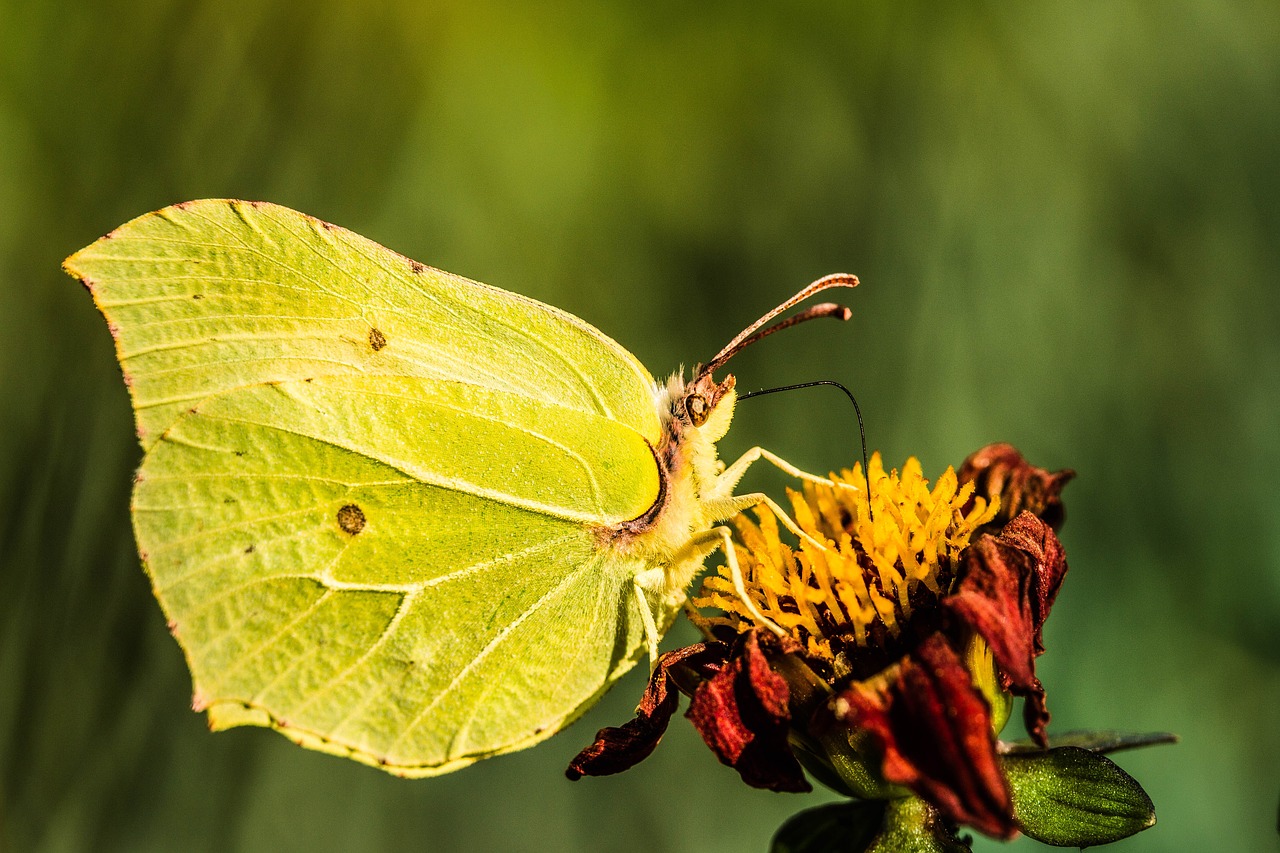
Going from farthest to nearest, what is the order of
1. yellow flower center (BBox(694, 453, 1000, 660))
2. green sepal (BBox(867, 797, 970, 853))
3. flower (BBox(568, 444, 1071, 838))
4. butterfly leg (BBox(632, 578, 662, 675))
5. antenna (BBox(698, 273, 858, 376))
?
antenna (BBox(698, 273, 858, 376)), butterfly leg (BBox(632, 578, 662, 675)), yellow flower center (BBox(694, 453, 1000, 660)), green sepal (BBox(867, 797, 970, 853)), flower (BBox(568, 444, 1071, 838))

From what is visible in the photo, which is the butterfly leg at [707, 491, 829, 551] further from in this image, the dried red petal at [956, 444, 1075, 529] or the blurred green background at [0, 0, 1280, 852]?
the blurred green background at [0, 0, 1280, 852]

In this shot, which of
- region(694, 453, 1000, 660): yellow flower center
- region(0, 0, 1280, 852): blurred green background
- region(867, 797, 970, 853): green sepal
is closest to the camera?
region(867, 797, 970, 853): green sepal

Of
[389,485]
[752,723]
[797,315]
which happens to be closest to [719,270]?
[797,315]

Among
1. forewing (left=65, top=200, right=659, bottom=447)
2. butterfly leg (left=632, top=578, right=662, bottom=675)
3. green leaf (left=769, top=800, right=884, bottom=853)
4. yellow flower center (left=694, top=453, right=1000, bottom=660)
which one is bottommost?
green leaf (left=769, top=800, right=884, bottom=853)

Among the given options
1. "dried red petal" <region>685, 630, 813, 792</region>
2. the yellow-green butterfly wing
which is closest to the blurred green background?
the yellow-green butterfly wing

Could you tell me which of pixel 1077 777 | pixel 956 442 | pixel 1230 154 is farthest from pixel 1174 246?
pixel 1077 777

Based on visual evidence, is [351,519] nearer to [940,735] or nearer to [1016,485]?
[940,735]
